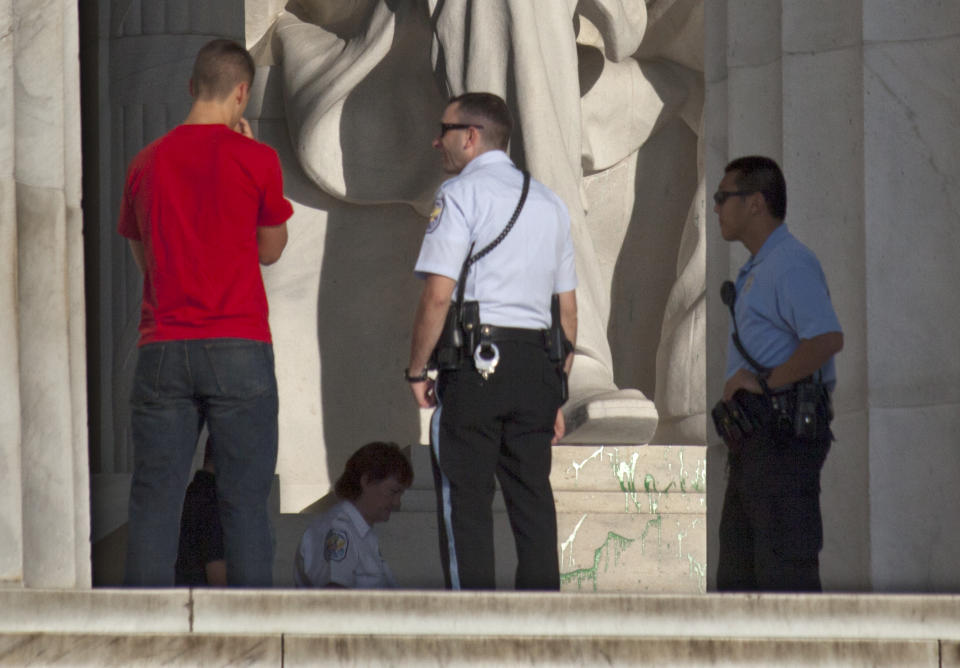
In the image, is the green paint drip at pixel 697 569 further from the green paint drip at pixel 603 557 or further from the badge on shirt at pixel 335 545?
the badge on shirt at pixel 335 545

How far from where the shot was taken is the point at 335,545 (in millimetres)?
6008

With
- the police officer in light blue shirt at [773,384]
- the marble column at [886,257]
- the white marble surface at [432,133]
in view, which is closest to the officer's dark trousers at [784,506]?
the police officer in light blue shirt at [773,384]

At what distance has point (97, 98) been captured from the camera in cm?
770

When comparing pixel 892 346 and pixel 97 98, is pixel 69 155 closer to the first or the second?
pixel 892 346

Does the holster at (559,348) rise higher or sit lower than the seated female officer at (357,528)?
higher

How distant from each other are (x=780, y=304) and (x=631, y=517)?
1513mm

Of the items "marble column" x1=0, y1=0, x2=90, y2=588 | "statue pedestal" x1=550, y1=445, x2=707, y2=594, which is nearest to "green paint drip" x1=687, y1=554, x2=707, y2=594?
"statue pedestal" x1=550, y1=445, x2=707, y2=594

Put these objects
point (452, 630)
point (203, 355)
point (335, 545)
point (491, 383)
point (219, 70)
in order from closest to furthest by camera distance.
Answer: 1. point (452, 630)
2. point (203, 355)
3. point (491, 383)
4. point (219, 70)
5. point (335, 545)

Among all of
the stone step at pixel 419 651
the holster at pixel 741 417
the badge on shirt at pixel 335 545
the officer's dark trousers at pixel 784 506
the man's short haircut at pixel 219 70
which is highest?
the man's short haircut at pixel 219 70

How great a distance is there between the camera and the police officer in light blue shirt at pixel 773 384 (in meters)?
5.14

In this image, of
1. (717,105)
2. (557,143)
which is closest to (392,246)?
(557,143)

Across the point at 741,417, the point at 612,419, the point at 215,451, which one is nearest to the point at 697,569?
the point at 612,419

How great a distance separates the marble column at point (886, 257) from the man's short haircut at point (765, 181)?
205 mm

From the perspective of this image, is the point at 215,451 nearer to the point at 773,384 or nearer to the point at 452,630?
the point at 452,630
